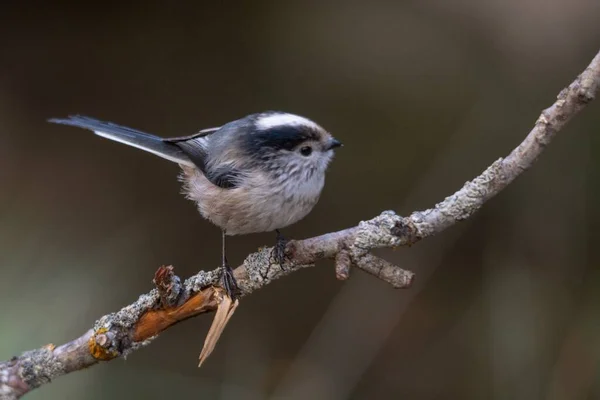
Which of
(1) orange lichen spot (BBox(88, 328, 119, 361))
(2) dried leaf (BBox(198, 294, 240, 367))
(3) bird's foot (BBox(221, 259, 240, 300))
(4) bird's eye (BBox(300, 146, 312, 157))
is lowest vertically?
(1) orange lichen spot (BBox(88, 328, 119, 361))

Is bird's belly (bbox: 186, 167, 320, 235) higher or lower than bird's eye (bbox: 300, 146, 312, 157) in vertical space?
lower

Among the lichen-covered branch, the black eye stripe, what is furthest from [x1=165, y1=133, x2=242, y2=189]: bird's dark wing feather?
the lichen-covered branch

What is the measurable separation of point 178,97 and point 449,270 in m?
1.57

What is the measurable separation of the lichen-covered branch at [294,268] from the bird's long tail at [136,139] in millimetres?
598

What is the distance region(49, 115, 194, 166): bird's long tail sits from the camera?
2.09 meters

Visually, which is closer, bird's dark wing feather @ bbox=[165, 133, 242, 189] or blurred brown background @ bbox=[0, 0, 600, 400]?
bird's dark wing feather @ bbox=[165, 133, 242, 189]

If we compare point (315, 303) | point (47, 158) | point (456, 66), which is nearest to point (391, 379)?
point (315, 303)

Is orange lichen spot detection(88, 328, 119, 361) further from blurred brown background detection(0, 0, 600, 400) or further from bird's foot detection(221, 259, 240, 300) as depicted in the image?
blurred brown background detection(0, 0, 600, 400)

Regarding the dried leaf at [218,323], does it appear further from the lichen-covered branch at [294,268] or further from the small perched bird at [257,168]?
the small perched bird at [257,168]

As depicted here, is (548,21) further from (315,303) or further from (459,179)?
(315,303)

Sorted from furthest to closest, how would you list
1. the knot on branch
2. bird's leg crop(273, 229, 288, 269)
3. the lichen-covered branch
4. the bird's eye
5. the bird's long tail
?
1. the bird's long tail
2. the bird's eye
3. bird's leg crop(273, 229, 288, 269)
4. the knot on branch
5. the lichen-covered branch

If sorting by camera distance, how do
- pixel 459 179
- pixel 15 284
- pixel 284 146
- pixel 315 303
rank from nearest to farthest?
pixel 284 146 < pixel 15 284 < pixel 459 179 < pixel 315 303

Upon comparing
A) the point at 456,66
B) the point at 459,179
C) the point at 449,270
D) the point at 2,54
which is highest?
the point at 456,66

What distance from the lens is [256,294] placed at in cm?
314
